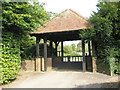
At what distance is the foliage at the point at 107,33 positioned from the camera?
28.1 ft

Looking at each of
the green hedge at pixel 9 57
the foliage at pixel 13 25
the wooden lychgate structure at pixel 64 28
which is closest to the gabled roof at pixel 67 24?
the wooden lychgate structure at pixel 64 28

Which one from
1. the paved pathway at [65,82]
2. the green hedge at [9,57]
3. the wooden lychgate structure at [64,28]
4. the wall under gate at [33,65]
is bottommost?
the paved pathway at [65,82]

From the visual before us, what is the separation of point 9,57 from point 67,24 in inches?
213

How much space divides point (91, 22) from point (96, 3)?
1.51 m

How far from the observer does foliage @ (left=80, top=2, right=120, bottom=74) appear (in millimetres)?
8578

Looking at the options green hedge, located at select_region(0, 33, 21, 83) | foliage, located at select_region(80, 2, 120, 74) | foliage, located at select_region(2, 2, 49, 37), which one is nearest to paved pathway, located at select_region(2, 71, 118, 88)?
green hedge, located at select_region(0, 33, 21, 83)

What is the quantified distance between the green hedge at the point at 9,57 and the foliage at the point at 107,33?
4.50m

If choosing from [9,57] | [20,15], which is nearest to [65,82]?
[9,57]

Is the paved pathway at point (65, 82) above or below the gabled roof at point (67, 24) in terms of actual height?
below

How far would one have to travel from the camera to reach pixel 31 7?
698 cm

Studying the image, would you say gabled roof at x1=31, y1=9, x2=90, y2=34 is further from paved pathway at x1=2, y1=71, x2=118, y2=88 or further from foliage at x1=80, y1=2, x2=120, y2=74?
paved pathway at x1=2, y1=71, x2=118, y2=88

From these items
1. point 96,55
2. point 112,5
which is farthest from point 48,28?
point 112,5

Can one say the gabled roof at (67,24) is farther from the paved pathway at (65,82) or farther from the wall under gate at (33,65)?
Answer: the paved pathway at (65,82)

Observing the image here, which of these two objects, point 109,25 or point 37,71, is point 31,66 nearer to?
→ point 37,71
